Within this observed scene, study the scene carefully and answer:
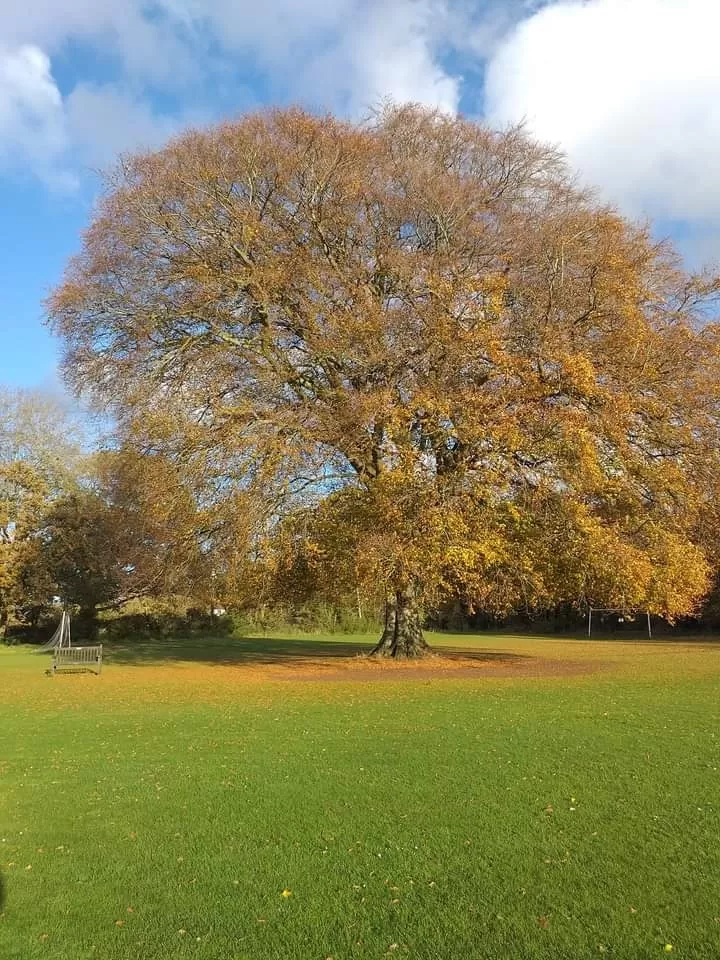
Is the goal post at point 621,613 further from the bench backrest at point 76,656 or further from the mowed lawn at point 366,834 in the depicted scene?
the bench backrest at point 76,656

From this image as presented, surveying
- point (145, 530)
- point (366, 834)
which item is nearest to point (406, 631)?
point (145, 530)

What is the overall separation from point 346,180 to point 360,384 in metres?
6.15

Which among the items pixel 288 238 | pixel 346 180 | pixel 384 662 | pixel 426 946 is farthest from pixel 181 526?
pixel 426 946

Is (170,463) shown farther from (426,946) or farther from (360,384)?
(426,946)

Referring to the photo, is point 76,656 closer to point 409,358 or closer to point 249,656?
point 249,656

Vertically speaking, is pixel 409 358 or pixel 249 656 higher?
pixel 409 358

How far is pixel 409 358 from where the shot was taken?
21.7 metres

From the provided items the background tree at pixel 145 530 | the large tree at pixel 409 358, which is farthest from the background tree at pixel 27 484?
the large tree at pixel 409 358

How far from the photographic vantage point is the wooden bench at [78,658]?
78.1ft

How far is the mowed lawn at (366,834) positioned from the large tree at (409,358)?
24.0ft

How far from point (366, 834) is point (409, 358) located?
1668 cm

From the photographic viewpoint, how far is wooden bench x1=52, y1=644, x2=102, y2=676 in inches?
937

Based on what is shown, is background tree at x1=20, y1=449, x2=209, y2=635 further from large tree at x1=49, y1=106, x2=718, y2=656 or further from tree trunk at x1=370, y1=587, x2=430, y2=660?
tree trunk at x1=370, y1=587, x2=430, y2=660

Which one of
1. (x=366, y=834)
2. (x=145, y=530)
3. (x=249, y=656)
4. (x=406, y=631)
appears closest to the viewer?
(x=366, y=834)
